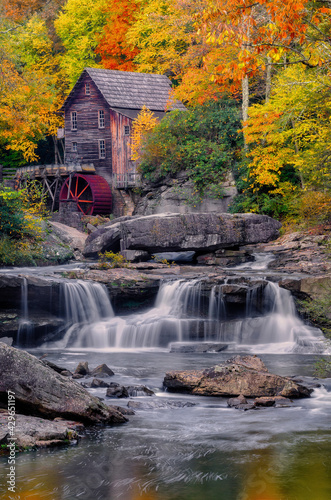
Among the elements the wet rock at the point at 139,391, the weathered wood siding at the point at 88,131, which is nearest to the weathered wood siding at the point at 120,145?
the weathered wood siding at the point at 88,131

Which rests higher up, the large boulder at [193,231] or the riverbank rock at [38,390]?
the large boulder at [193,231]

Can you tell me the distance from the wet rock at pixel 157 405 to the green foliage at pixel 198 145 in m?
21.6

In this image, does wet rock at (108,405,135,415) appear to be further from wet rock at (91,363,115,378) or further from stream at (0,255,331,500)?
wet rock at (91,363,115,378)

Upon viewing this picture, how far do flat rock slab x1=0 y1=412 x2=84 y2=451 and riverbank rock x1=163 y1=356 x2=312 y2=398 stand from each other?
3182mm

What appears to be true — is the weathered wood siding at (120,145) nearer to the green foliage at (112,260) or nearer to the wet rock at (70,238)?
the wet rock at (70,238)

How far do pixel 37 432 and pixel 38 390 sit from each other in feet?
2.17

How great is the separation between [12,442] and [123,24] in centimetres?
3939

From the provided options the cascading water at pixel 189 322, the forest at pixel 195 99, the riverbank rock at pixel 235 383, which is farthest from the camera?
the forest at pixel 195 99

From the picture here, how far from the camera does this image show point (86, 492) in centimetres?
630

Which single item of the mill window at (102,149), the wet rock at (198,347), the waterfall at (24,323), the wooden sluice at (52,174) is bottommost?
the wet rock at (198,347)

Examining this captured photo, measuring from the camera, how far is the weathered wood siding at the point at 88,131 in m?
39.4

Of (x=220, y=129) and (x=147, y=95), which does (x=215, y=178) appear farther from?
(x=147, y=95)

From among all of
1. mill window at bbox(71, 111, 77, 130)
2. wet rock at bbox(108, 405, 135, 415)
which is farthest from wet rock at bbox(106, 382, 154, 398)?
mill window at bbox(71, 111, 77, 130)

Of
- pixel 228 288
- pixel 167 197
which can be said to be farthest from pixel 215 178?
pixel 228 288
